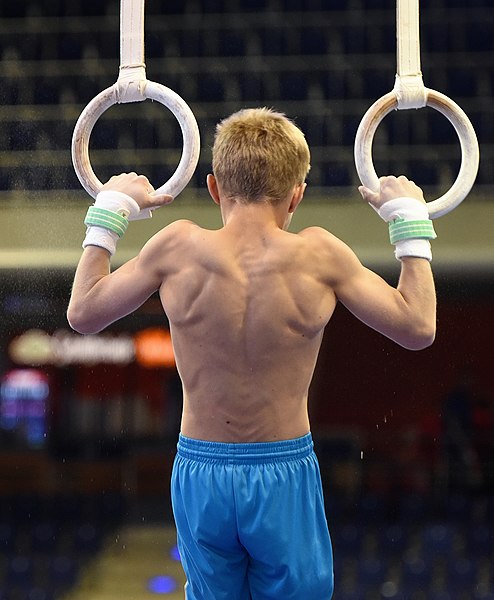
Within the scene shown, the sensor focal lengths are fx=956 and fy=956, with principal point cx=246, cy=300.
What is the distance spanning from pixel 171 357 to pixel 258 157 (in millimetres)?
4655

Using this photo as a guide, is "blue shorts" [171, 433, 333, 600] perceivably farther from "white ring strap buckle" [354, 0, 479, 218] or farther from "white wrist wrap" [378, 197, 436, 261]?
"white ring strap buckle" [354, 0, 479, 218]

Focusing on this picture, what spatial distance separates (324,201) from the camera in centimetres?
512

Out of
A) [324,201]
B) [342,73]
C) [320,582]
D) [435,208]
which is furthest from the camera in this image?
[342,73]

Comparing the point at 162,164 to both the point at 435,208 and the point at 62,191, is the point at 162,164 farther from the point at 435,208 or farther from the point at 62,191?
the point at 435,208

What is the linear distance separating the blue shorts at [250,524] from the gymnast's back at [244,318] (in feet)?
0.15

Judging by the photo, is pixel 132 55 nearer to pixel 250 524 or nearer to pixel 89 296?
pixel 89 296

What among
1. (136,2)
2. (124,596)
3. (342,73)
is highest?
(342,73)

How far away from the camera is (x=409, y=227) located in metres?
1.92

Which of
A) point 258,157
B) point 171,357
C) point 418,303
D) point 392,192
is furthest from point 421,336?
point 171,357

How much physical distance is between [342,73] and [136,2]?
156 inches

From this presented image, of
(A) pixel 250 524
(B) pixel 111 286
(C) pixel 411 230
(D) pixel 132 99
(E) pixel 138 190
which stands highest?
(D) pixel 132 99

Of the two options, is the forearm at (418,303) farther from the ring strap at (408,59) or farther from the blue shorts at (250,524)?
the ring strap at (408,59)

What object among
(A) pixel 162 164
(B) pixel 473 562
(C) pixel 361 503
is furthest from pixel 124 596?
(A) pixel 162 164

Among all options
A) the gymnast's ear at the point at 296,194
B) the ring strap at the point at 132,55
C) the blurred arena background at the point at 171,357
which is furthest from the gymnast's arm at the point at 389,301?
the blurred arena background at the point at 171,357
